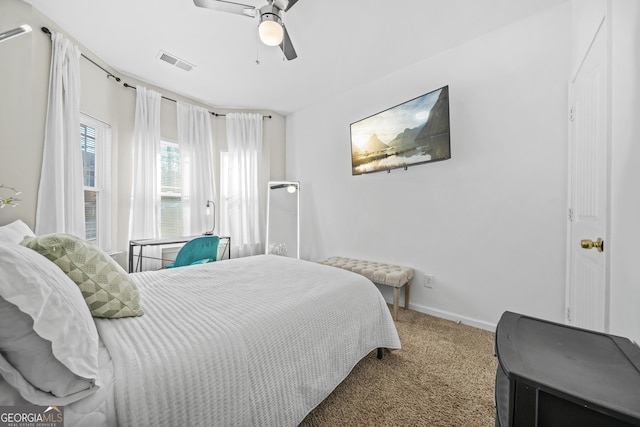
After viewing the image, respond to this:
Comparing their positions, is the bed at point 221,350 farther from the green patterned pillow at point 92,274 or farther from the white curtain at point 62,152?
the white curtain at point 62,152

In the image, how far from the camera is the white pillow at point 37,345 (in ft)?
2.10

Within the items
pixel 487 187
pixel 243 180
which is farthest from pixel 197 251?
pixel 487 187

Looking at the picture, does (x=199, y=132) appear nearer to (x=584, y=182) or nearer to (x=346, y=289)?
(x=346, y=289)

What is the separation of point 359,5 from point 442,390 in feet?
9.28

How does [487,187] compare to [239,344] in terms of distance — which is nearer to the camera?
[239,344]

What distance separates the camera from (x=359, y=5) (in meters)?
1.95

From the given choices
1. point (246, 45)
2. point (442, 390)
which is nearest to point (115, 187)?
point (246, 45)

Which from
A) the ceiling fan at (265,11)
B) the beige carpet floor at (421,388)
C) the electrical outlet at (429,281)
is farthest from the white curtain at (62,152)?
the electrical outlet at (429,281)

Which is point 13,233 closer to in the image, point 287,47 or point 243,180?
point 287,47

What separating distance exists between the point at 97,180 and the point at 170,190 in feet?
2.64

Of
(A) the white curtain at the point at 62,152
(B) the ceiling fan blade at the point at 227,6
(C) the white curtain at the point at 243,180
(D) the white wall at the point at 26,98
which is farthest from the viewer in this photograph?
(C) the white curtain at the point at 243,180

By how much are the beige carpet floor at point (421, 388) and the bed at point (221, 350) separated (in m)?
0.18

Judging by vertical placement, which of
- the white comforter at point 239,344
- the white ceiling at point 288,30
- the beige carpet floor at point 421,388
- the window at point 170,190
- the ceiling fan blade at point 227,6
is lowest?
the beige carpet floor at point 421,388

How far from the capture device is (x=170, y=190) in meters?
3.47
